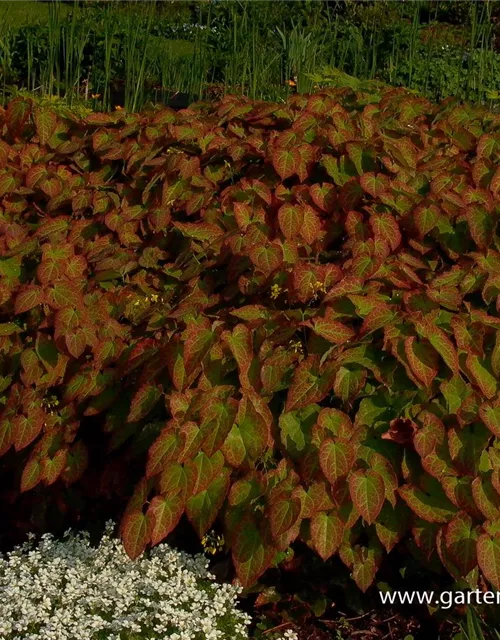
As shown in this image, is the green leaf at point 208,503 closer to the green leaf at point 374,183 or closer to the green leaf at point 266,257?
the green leaf at point 266,257

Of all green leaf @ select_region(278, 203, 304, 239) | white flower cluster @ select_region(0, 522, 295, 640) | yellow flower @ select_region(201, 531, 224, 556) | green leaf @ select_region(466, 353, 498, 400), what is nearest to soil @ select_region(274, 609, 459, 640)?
white flower cluster @ select_region(0, 522, 295, 640)

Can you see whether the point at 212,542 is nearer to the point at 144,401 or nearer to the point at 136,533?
the point at 136,533

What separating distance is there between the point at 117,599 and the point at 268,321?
729 millimetres

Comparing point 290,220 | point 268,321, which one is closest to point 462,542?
point 268,321

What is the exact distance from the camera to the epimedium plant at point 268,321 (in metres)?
2.13

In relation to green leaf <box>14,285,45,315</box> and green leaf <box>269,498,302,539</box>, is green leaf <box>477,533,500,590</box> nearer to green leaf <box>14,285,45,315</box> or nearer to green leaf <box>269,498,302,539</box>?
green leaf <box>269,498,302,539</box>

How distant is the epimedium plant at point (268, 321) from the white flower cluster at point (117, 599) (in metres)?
0.15

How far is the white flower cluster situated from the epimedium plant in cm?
15

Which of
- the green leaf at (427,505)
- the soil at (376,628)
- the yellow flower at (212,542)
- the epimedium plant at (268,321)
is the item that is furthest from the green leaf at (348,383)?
the soil at (376,628)

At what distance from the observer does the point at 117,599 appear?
87.4 inches

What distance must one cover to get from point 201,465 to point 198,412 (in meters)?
0.12

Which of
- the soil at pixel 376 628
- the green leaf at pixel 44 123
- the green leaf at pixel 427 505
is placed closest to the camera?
the green leaf at pixel 427 505

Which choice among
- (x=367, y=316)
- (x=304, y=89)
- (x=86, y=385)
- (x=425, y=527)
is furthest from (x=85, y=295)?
(x=304, y=89)

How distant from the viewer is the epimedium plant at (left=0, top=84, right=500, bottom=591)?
2.13 metres
